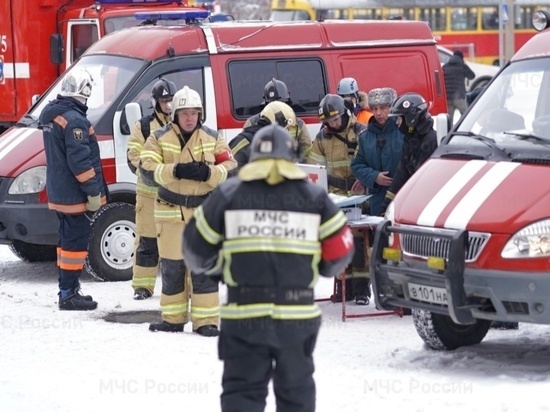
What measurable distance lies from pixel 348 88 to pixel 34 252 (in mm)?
3752

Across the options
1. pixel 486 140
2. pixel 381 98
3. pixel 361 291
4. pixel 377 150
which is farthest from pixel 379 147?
pixel 486 140

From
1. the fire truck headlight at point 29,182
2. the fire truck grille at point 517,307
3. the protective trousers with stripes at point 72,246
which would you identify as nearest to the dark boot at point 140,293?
the protective trousers with stripes at point 72,246

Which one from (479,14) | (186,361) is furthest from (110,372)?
(479,14)

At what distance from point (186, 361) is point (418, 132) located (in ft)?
9.59

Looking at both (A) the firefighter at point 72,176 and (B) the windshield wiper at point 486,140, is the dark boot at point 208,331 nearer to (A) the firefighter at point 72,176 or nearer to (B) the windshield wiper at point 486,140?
(A) the firefighter at point 72,176

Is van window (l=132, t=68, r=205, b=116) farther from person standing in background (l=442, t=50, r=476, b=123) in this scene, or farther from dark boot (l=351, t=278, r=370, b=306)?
person standing in background (l=442, t=50, r=476, b=123)

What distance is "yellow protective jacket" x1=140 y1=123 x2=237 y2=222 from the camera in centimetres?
973

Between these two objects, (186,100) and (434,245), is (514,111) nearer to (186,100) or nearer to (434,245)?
(434,245)

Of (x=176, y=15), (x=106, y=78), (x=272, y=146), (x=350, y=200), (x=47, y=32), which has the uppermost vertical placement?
(x=176, y=15)

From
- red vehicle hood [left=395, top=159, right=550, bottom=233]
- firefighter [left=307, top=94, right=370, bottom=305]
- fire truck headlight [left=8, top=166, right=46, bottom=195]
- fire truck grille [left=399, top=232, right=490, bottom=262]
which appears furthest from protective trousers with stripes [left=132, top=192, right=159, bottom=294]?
fire truck grille [left=399, top=232, right=490, bottom=262]

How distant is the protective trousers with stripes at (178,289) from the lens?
983cm

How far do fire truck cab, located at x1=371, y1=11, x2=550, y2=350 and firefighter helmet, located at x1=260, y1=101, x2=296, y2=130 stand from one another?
2.00 metres

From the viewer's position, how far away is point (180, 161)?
9758mm

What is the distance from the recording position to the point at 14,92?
17016 millimetres
